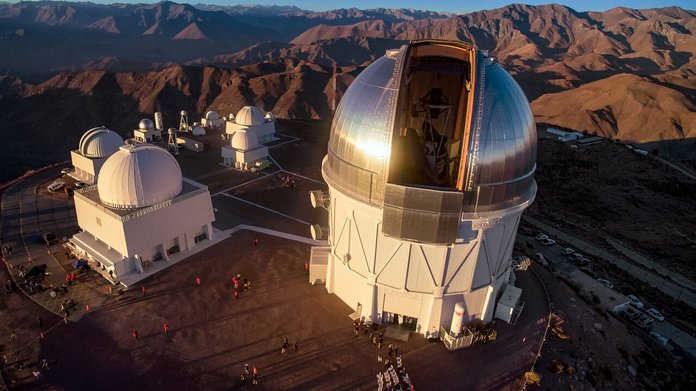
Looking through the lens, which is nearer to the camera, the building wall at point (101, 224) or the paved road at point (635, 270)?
the building wall at point (101, 224)

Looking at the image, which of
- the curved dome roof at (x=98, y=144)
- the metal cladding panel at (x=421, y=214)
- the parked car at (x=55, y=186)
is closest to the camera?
the metal cladding panel at (x=421, y=214)

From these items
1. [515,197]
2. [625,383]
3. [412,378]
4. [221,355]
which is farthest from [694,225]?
[221,355]

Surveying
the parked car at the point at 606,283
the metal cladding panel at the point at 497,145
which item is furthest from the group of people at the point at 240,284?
the parked car at the point at 606,283

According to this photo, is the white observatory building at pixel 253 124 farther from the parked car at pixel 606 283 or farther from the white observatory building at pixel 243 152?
the parked car at pixel 606 283

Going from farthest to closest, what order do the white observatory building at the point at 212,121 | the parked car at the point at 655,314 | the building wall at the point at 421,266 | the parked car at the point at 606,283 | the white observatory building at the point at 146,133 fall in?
the white observatory building at the point at 212,121, the white observatory building at the point at 146,133, the parked car at the point at 606,283, the parked car at the point at 655,314, the building wall at the point at 421,266

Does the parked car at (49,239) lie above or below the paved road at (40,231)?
above

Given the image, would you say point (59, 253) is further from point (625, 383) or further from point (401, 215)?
point (625, 383)

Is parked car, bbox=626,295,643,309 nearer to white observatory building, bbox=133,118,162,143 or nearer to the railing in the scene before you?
the railing
